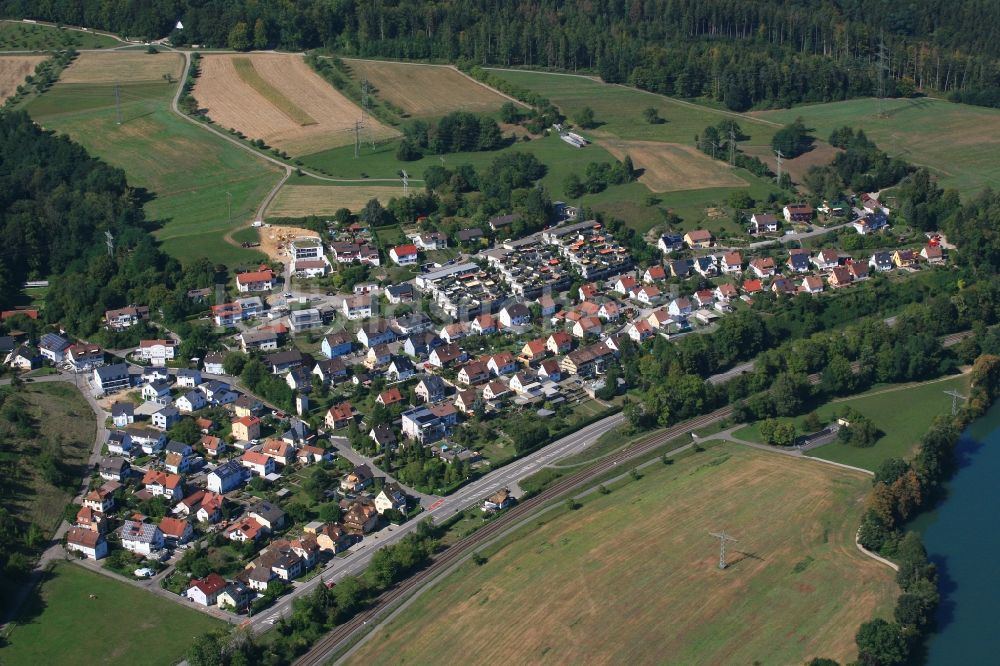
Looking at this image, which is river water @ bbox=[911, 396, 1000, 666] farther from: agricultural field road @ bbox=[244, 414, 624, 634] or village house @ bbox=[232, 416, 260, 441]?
village house @ bbox=[232, 416, 260, 441]

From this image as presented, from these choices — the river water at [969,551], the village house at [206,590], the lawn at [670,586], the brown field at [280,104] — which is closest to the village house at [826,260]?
the river water at [969,551]

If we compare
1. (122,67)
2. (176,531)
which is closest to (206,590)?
(176,531)

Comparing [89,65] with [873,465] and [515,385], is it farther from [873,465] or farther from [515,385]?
[873,465]

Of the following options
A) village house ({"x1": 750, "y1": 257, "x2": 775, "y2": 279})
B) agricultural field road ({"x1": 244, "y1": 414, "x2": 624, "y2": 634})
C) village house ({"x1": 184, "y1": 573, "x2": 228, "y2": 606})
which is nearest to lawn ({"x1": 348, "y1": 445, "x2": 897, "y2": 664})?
agricultural field road ({"x1": 244, "y1": 414, "x2": 624, "y2": 634})

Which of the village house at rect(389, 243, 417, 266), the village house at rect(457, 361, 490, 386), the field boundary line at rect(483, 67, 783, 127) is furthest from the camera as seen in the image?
the field boundary line at rect(483, 67, 783, 127)

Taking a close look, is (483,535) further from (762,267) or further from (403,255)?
(762,267)

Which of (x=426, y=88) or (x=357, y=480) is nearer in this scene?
(x=357, y=480)
